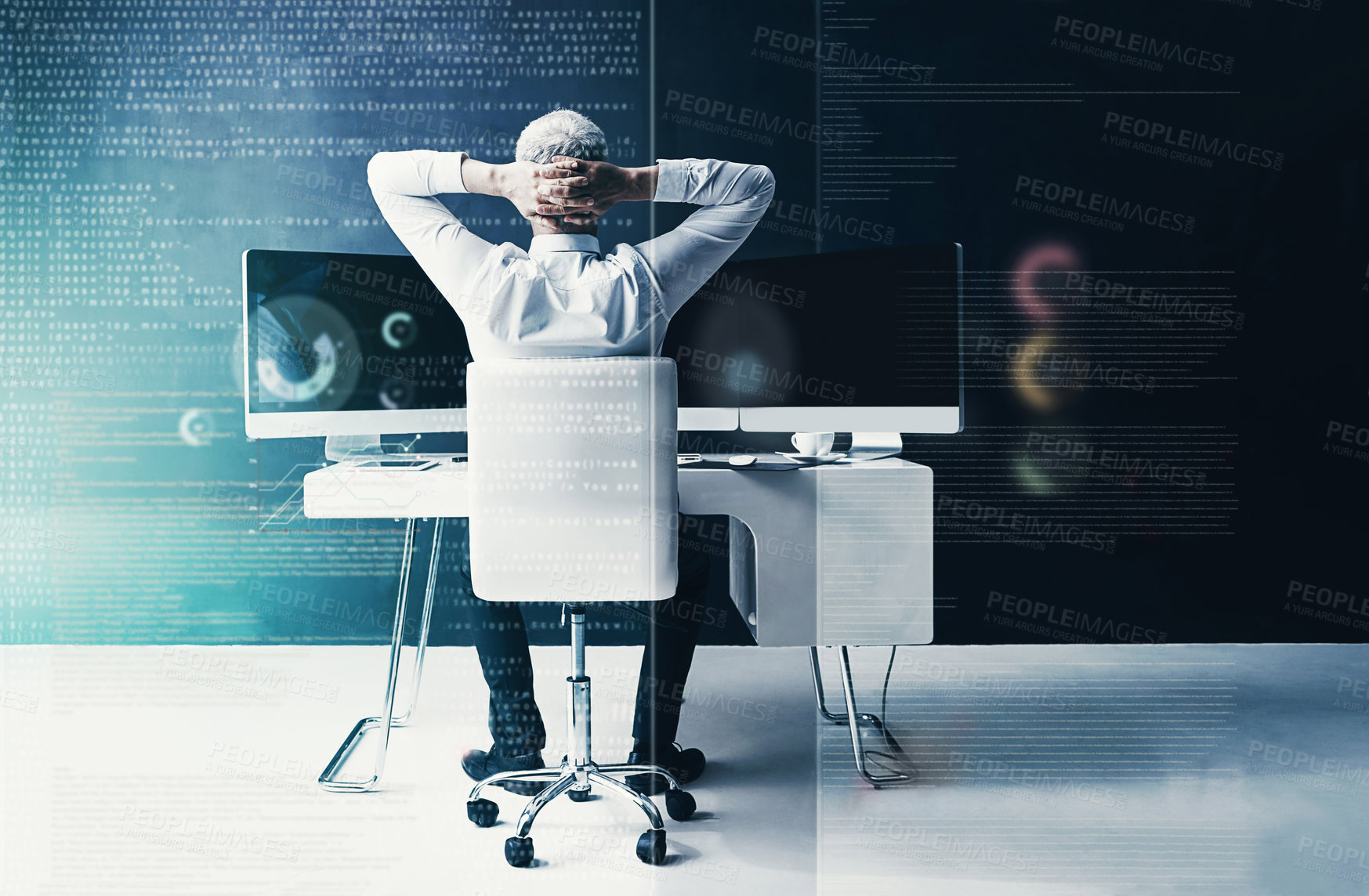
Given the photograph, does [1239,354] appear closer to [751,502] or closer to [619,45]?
[751,502]

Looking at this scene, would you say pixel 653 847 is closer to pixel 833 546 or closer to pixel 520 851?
pixel 520 851

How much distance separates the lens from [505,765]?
226 centimetres

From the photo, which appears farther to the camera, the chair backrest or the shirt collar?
the shirt collar

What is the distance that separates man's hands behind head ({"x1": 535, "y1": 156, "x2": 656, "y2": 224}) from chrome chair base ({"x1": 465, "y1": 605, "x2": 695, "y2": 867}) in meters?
0.77

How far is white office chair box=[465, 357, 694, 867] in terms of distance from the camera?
63.4 inches

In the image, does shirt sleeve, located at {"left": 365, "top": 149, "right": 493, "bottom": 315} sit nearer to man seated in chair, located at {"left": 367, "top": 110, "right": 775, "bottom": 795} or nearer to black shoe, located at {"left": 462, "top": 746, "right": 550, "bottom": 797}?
man seated in chair, located at {"left": 367, "top": 110, "right": 775, "bottom": 795}

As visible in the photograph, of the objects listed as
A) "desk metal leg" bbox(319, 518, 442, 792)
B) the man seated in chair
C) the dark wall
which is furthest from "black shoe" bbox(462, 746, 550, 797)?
the dark wall

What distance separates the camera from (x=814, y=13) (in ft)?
10.5

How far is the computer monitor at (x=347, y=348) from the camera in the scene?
7.88 ft

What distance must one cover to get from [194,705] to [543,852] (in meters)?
1.40

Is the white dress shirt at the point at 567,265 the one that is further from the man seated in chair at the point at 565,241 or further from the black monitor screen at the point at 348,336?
the black monitor screen at the point at 348,336

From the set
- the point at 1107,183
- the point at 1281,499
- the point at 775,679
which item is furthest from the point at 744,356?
the point at 1281,499

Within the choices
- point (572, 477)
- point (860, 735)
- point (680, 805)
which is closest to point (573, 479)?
point (572, 477)

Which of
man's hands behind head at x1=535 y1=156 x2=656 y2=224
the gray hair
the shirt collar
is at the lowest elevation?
the shirt collar
